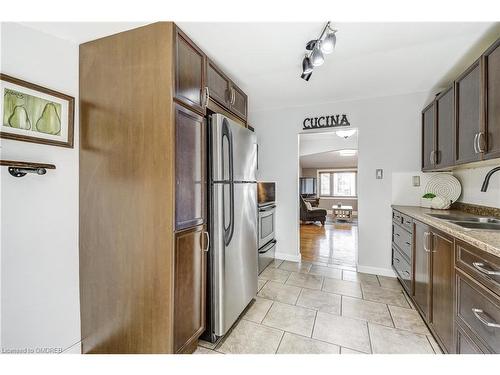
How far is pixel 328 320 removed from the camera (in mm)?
2074

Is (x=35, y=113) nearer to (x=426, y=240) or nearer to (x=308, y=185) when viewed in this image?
(x=426, y=240)

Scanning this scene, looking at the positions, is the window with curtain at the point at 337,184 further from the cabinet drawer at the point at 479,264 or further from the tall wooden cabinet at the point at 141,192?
the tall wooden cabinet at the point at 141,192

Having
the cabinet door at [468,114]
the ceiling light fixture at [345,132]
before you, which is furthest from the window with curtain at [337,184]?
the cabinet door at [468,114]

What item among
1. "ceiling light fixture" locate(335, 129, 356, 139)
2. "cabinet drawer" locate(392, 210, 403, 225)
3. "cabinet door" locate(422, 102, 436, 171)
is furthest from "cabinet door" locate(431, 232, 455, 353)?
"ceiling light fixture" locate(335, 129, 356, 139)

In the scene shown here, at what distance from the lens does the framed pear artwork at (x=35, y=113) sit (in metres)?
1.31

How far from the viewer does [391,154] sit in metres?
3.12

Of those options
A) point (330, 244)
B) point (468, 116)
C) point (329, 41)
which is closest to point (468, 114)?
point (468, 116)

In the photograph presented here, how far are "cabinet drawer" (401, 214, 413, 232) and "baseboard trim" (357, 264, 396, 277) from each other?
93cm

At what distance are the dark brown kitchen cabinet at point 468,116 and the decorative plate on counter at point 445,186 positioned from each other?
0.87 m

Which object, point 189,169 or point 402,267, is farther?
point 402,267

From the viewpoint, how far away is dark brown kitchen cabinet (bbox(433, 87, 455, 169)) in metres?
2.11

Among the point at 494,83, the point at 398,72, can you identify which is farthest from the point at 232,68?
the point at 494,83

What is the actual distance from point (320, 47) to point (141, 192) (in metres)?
1.72
